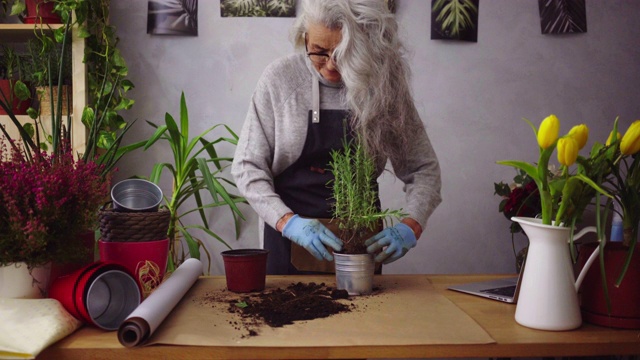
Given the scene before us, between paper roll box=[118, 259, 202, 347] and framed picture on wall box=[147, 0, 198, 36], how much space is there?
74.4 inches

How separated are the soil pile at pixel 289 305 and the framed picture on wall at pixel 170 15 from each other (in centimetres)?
192

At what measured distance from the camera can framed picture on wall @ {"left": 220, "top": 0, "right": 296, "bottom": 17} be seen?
286 cm

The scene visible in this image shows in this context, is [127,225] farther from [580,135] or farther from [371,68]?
[580,135]

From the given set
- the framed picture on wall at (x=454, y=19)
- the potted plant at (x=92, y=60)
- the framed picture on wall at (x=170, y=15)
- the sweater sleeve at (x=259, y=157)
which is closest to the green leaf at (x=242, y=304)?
the sweater sleeve at (x=259, y=157)

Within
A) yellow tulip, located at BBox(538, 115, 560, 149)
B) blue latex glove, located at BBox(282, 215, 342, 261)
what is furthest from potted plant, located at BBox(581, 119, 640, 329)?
blue latex glove, located at BBox(282, 215, 342, 261)

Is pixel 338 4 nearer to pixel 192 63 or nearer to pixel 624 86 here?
pixel 192 63

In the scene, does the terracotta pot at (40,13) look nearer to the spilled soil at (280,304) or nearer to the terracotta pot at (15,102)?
the terracotta pot at (15,102)

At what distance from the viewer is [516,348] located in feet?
3.22

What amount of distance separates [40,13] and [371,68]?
170 centimetres

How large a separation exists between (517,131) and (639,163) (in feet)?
6.65

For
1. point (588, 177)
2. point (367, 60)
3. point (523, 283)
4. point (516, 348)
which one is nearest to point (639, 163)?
point (588, 177)

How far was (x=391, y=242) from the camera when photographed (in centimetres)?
147

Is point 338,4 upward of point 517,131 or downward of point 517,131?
upward

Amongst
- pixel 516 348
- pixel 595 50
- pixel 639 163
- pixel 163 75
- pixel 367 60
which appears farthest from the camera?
pixel 595 50
